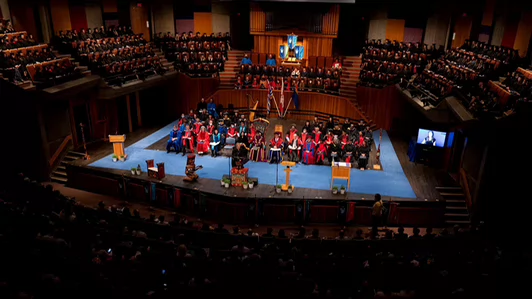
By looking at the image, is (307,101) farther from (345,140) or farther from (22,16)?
(22,16)

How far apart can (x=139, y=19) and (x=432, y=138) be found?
57.4ft

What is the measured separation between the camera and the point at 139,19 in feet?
79.0

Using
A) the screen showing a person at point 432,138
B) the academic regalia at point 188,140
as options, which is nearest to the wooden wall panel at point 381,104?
the screen showing a person at point 432,138

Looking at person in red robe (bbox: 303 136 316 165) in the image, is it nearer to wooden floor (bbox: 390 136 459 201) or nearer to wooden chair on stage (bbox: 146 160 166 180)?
wooden floor (bbox: 390 136 459 201)

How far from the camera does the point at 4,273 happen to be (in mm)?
7395

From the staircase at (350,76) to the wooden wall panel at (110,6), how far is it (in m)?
12.9

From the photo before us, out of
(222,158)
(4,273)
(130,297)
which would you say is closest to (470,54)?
(222,158)

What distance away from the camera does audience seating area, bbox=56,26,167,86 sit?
59.2ft

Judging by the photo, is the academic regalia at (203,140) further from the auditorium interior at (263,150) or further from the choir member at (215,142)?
the choir member at (215,142)

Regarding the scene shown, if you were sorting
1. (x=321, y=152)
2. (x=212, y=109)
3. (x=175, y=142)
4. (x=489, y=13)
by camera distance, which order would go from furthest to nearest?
(x=212, y=109) < (x=489, y=13) < (x=175, y=142) < (x=321, y=152)

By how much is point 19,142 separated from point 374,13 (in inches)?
770

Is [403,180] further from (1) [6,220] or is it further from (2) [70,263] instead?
(1) [6,220]

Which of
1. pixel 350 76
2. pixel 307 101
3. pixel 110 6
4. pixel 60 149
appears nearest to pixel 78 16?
pixel 110 6

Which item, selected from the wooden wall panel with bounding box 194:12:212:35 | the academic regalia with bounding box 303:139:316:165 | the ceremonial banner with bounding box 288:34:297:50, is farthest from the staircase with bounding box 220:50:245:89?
the academic regalia with bounding box 303:139:316:165
